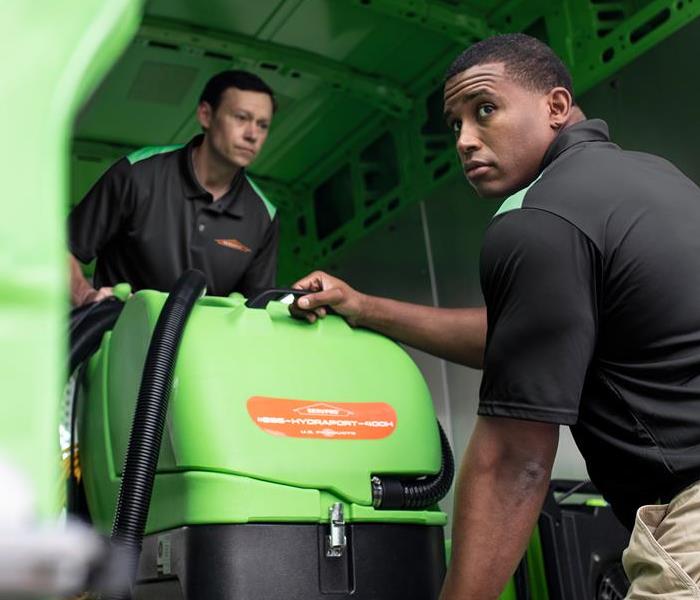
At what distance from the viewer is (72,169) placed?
5148mm

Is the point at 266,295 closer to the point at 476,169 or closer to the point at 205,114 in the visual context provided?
the point at 476,169

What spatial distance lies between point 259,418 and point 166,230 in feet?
4.96

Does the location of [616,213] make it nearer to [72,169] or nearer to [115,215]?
[115,215]

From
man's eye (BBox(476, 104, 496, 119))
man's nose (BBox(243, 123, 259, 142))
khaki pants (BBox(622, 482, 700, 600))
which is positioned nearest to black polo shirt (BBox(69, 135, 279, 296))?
man's nose (BBox(243, 123, 259, 142))

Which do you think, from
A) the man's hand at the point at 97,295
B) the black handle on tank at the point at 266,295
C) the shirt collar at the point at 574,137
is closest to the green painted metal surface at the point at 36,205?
the shirt collar at the point at 574,137

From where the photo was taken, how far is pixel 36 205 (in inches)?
24.4

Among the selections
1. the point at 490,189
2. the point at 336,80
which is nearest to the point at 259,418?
the point at 490,189

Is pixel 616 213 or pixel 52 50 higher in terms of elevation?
pixel 616 213

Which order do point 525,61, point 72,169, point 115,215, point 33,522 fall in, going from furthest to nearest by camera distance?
point 72,169
point 115,215
point 525,61
point 33,522

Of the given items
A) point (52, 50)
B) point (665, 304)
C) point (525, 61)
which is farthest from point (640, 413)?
point (52, 50)

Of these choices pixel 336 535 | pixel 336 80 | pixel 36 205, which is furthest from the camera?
pixel 336 80

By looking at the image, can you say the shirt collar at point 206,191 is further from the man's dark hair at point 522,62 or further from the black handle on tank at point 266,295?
the man's dark hair at point 522,62

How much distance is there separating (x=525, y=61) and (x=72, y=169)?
3.45 meters

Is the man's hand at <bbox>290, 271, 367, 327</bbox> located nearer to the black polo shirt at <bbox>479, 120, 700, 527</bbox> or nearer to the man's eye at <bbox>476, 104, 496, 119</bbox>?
the man's eye at <bbox>476, 104, 496, 119</bbox>
